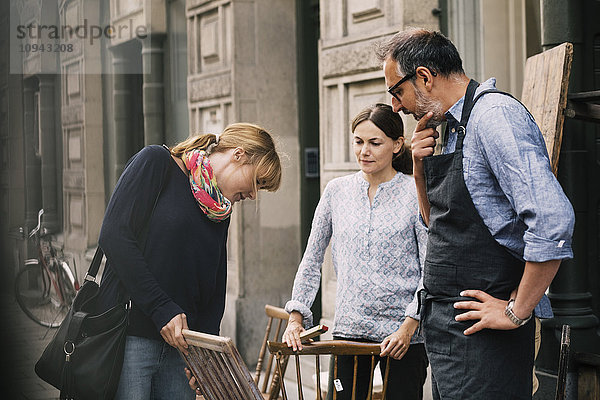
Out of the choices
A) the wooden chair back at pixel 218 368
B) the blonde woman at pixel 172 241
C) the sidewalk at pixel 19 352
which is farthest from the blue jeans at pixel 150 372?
the sidewalk at pixel 19 352

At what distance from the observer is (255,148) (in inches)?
130

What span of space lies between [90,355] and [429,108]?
144 cm

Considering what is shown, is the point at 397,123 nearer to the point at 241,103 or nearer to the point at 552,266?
the point at 552,266

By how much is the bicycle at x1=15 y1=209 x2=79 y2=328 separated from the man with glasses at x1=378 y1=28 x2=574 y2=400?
17.4ft

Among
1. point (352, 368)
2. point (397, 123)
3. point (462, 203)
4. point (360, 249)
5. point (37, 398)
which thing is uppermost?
point (397, 123)

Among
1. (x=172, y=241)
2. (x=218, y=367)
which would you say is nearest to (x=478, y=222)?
(x=218, y=367)

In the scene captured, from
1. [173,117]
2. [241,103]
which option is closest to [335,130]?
[241,103]

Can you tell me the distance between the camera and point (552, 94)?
371 cm

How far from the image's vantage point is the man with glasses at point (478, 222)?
2.44 metres

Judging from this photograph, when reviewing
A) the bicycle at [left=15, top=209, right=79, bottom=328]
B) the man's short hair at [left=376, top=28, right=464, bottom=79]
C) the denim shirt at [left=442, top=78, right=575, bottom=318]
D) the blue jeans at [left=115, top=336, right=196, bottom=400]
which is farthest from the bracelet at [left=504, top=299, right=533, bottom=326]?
the bicycle at [left=15, top=209, right=79, bottom=328]

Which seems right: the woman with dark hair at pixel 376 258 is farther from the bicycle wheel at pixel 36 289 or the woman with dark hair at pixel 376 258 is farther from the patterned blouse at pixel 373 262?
the bicycle wheel at pixel 36 289

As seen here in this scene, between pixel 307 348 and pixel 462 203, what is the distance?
1.00 m

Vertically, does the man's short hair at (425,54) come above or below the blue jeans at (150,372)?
above

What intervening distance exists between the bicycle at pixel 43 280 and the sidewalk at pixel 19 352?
0.15 metres
